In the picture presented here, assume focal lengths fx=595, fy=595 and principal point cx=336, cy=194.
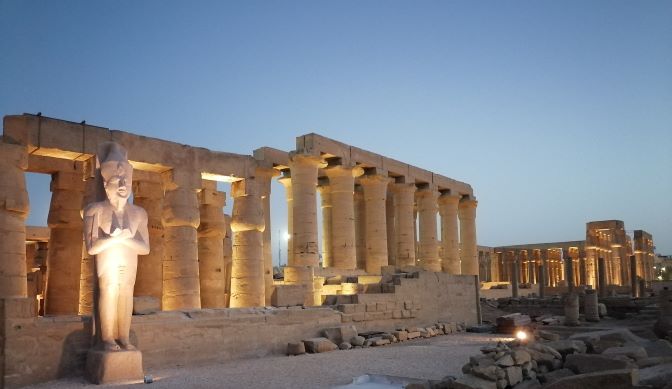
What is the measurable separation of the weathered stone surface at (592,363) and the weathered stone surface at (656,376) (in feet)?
0.85

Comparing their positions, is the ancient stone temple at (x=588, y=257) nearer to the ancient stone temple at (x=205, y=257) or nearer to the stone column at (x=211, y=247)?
the ancient stone temple at (x=205, y=257)

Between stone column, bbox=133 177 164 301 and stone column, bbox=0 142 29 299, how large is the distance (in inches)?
168

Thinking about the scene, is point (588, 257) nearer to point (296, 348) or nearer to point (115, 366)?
point (296, 348)

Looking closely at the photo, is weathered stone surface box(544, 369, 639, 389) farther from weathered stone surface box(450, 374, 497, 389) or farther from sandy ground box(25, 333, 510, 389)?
sandy ground box(25, 333, 510, 389)

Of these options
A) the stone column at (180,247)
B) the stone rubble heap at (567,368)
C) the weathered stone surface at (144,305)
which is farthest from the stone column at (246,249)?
the stone rubble heap at (567,368)

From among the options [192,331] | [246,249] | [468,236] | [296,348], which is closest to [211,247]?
[246,249]

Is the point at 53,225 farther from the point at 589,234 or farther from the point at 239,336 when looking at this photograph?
the point at 589,234

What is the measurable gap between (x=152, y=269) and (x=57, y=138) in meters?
4.78

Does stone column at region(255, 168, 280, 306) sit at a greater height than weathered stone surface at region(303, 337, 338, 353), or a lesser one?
greater

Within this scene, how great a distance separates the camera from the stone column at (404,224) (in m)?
24.2

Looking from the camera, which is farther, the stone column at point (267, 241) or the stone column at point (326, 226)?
the stone column at point (326, 226)

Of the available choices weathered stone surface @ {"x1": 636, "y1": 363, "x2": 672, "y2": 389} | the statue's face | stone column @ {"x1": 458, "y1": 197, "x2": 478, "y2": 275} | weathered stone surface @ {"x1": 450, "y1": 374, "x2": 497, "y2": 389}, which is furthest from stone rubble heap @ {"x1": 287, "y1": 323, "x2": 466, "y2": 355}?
stone column @ {"x1": 458, "y1": 197, "x2": 478, "y2": 275}

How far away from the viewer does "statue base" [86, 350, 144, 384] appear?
31.0 feet

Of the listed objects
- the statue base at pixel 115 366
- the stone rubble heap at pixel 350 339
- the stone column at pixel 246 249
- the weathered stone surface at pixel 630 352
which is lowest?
the stone rubble heap at pixel 350 339
